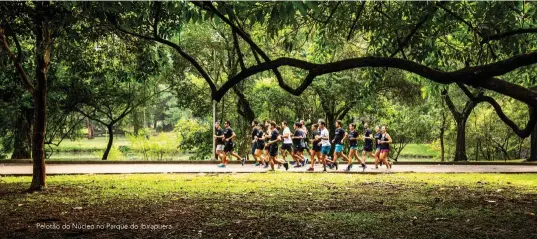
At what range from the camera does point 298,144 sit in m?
19.4

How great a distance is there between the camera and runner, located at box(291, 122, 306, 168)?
18.9 meters

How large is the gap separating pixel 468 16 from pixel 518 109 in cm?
2414

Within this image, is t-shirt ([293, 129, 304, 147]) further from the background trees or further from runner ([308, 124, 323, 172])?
the background trees

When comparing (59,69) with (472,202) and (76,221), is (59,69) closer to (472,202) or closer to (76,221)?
(76,221)

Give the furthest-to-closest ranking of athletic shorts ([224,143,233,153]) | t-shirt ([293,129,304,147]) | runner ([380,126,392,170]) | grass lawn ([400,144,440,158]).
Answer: grass lawn ([400,144,440,158]), athletic shorts ([224,143,233,153]), t-shirt ([293,129,304,147]), runner ([380,126,392,170])

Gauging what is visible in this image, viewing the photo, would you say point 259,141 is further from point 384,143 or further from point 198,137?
point 198,137

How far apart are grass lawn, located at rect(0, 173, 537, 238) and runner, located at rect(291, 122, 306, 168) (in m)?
5.23

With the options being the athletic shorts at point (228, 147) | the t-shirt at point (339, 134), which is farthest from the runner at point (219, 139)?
the t-shirt at point (339, 134)

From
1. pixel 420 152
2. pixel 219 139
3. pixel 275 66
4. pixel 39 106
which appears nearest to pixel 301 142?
pixel 219 139

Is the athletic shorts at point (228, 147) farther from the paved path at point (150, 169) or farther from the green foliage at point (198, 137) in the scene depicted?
the green foliage at point (198, 137)

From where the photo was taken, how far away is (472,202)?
10.1 m

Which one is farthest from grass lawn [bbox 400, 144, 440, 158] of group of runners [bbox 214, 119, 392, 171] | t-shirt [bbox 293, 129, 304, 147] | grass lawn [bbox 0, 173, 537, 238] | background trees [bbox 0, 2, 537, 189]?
grass lawn [bbox 0, 173, 537, 238]

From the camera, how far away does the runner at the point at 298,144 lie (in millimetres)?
18922

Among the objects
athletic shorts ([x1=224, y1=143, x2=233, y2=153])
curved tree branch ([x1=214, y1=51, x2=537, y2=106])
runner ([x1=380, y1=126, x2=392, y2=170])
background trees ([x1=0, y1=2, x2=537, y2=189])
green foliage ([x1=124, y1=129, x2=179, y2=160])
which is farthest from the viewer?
green foliage ([x1=124, y1=129, x2=179, y2=160])
